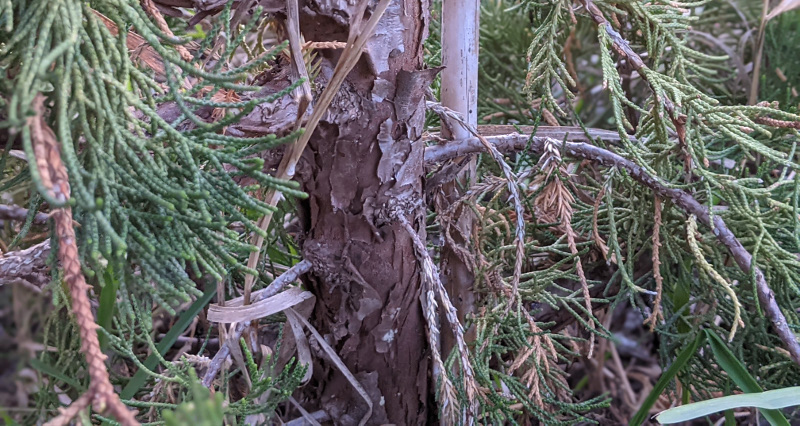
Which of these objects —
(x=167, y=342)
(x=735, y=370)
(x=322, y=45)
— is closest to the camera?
(x=322, y=45)

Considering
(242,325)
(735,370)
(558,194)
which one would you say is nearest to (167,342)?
(242,325)

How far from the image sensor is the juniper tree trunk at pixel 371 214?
2.50ft

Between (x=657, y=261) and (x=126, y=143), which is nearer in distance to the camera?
(x=126, y=143)

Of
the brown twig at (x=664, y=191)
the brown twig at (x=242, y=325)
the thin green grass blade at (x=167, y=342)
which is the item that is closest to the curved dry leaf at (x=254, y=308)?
the brown twig at (x=242, y=325)

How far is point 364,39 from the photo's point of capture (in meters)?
0.68

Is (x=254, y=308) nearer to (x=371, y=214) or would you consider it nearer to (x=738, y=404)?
(x=371, y=214)

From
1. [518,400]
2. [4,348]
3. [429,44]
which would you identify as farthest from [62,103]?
[4,348]

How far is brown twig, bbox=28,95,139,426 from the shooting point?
0.43m

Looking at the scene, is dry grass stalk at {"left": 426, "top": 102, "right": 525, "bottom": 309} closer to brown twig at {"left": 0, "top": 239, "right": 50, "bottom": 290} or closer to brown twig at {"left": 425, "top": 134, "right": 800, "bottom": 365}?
brown twig at {"left": 425, "top": 134, "right": 800, "bottom": 365}

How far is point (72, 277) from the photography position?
46 cm

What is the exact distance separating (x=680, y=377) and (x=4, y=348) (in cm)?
215

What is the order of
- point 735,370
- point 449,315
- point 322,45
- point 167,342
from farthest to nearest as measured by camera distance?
point 167,342
point 735,370
point 449,315
point 322,45

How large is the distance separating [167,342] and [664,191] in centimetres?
89

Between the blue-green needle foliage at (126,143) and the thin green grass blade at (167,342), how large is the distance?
0.44 m
